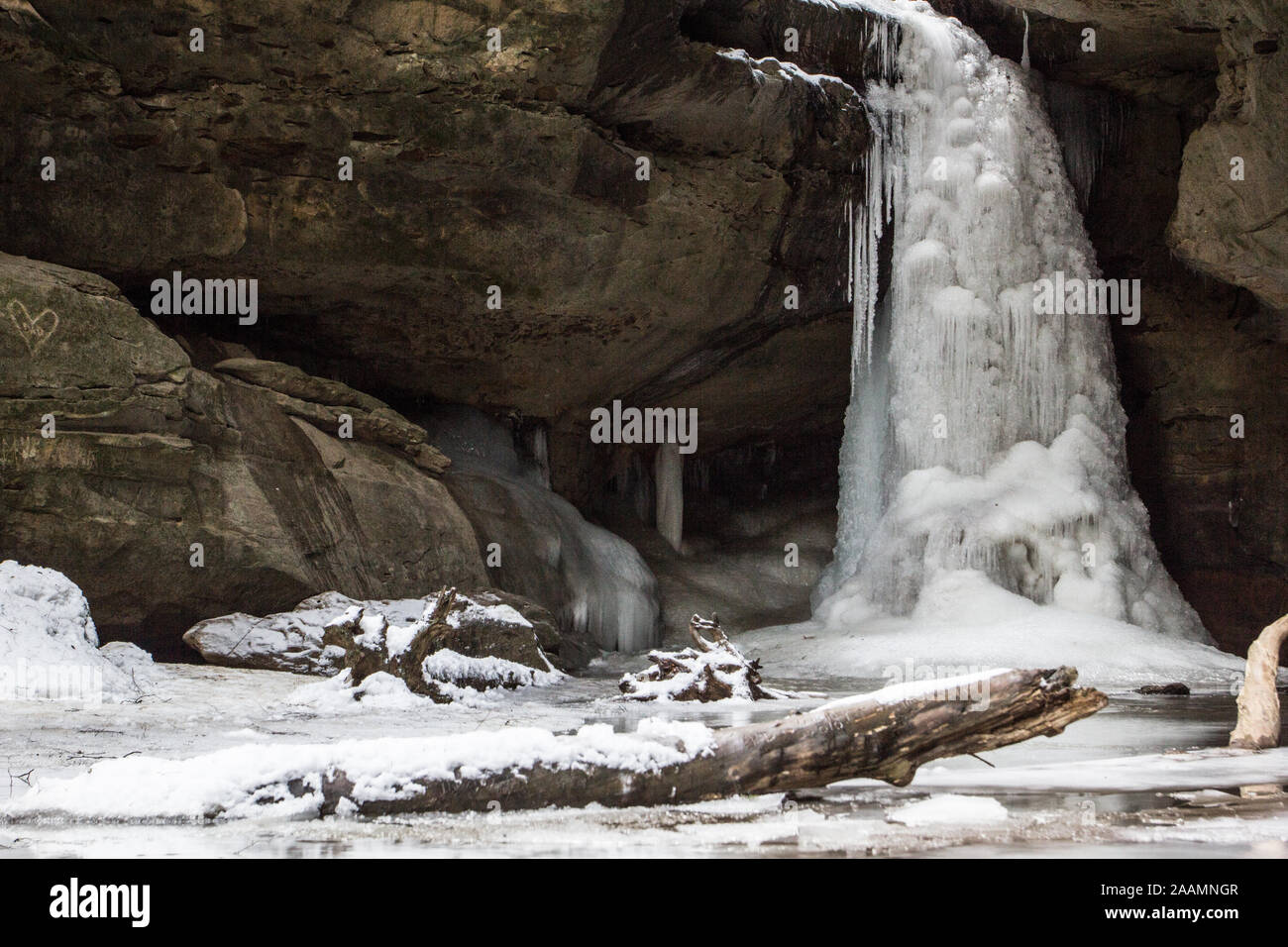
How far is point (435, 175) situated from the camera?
41.3ft

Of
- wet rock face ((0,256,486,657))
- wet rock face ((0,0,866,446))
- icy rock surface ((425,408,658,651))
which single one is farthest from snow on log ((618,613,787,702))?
wet rock face ((0,0,866,446))

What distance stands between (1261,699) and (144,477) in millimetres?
7932

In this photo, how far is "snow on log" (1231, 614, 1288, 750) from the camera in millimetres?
5512

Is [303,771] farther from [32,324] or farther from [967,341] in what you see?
[967,341]

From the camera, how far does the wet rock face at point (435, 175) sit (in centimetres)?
1136

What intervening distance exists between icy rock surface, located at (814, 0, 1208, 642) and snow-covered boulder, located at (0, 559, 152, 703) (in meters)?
8.01

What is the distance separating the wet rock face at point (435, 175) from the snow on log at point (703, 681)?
243 inches

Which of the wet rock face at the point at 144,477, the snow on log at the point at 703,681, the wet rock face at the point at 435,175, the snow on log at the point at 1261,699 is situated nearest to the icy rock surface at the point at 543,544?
the wet rock face at the point at 435,175

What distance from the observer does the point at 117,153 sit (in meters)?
11.9

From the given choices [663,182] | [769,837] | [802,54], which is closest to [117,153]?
[663,182]

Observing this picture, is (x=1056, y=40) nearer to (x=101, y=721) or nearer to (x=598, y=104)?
(x=598, y=104)

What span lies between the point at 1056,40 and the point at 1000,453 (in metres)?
4.93

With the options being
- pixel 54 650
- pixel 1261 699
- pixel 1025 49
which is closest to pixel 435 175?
pixel 54 650

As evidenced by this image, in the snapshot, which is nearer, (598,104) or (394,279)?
(598,104)
